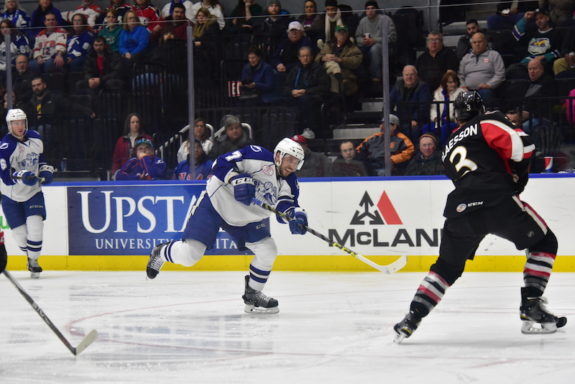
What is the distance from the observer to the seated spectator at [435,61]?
8531 millimetres

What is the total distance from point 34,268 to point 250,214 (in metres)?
3.32

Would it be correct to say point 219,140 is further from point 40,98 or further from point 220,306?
point 220,306

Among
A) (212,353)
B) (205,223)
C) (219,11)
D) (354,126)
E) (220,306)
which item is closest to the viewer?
(212,353)

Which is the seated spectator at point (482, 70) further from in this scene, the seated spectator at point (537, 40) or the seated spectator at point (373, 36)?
the seated spectator at point (373, 36)

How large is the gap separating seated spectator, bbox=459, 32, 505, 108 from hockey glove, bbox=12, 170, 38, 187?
144 inches

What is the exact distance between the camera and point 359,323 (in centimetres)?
564

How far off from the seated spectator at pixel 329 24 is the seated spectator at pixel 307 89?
16 cm

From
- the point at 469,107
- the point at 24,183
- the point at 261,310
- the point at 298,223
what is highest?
the point at 469,107

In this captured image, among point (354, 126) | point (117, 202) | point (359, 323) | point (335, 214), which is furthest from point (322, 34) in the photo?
point (359, 323)

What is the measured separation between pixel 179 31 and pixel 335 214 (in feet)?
6.92

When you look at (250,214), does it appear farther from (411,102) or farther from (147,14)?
(147,14)

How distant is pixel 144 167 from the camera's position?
9250 millimetres

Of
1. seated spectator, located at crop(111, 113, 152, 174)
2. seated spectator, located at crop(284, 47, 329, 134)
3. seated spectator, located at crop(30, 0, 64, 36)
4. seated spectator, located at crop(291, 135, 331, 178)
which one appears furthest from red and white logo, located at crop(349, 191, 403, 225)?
seated spectator, located at crop(30, 0, 64, 36)

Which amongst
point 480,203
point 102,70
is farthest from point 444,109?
point 480,203
